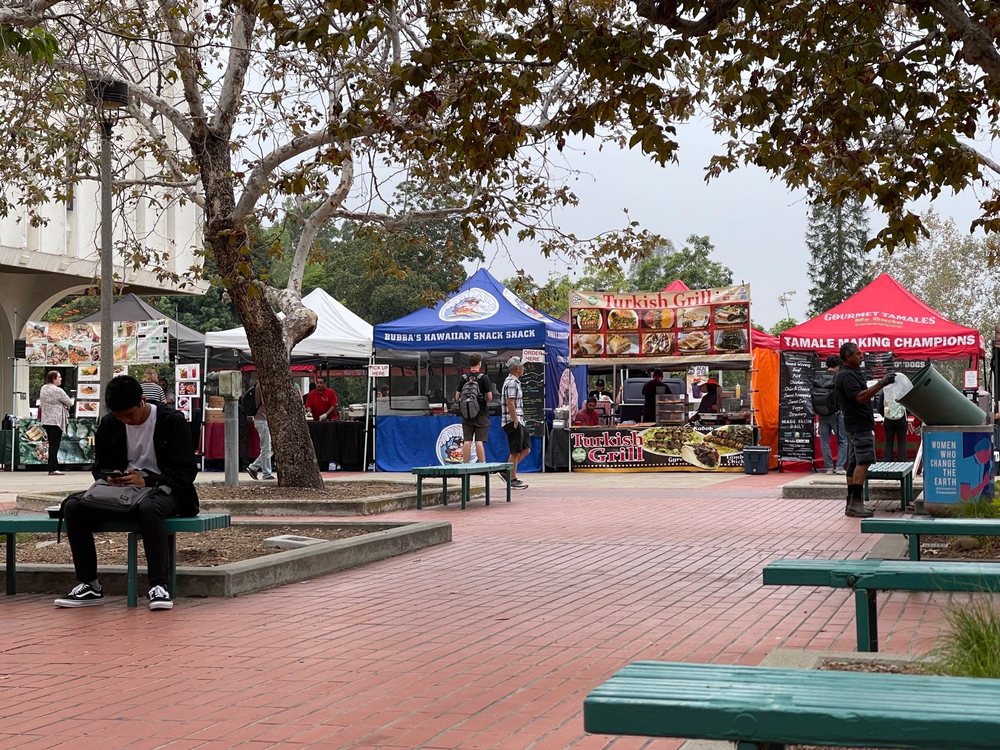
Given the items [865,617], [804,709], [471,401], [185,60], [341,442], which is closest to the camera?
[804,709]

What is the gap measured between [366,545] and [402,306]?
60896mm

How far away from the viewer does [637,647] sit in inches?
254

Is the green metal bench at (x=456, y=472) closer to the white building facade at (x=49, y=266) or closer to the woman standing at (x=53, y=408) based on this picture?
the woman standing at (x=53, y=408)

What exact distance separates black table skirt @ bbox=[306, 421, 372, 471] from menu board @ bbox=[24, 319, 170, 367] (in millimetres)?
3458

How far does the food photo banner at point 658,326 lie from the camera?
23688 millimetres

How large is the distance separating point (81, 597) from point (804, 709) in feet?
21.1

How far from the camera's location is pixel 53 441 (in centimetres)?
2486

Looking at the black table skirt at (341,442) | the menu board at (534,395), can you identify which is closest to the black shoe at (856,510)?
the menu board at (534,395)

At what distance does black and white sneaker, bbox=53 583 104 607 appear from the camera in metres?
8.09

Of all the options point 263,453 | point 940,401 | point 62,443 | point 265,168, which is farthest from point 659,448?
point 62,443

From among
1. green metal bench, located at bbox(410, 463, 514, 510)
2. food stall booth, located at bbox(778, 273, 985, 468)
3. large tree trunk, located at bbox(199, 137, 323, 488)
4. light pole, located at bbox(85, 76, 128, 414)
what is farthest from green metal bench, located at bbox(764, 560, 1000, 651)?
food stall booth, located at bbox(778, 273, 985, 468)

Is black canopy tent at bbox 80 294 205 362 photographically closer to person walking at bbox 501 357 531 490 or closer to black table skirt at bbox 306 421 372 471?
black table skirt at bbox 306 421 372 471

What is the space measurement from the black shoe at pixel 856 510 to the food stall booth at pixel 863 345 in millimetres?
9389

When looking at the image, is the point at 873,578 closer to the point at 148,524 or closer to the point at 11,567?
the point at 148,524
